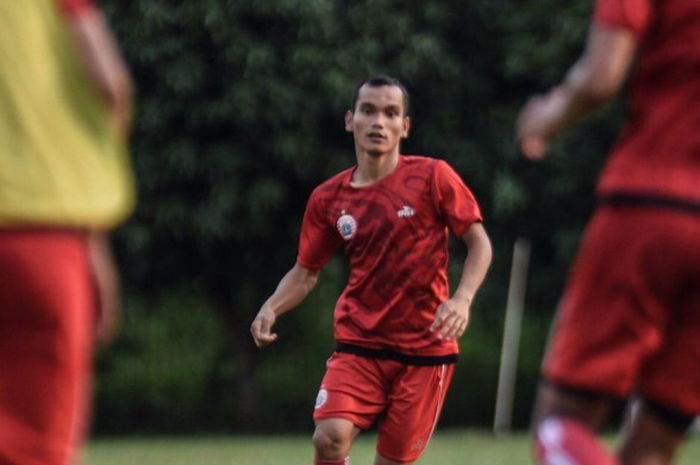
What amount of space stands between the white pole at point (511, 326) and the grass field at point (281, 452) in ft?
11.3

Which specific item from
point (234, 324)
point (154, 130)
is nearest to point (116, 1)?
point (154, 130)

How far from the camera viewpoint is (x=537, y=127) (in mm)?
4801

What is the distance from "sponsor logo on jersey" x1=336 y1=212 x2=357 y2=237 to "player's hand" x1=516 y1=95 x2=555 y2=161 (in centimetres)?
346

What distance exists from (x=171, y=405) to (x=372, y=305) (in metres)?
21.0

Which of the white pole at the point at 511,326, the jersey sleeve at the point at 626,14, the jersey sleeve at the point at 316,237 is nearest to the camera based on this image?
the jersey sleeve at the point at 626,14

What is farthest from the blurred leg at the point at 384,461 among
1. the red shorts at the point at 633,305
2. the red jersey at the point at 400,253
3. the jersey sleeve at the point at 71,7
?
the jersey sleeve at the point at 71,7

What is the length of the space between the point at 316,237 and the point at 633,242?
3890 mm

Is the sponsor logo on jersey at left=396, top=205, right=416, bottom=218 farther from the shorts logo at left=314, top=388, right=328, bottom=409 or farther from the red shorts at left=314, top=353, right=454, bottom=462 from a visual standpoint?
the shorts logo at left=314, top=388, right=328, bottom=409

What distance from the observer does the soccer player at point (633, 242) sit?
4707 mm

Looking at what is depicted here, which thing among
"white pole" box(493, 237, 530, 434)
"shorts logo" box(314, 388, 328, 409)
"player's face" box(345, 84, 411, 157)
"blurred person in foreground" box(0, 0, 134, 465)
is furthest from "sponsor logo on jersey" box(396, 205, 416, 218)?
"white pole" box(493, 237, 530, 434)

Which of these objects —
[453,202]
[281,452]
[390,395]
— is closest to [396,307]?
[390,395]

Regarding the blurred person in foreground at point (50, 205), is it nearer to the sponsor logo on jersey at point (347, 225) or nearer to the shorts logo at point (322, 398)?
the shorts logo at point (322, 398)

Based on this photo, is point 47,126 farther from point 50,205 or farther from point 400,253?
point 400,253

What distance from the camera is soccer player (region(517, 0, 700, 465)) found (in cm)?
471
